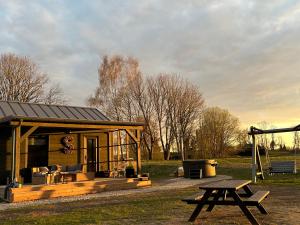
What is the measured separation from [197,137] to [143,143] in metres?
5.80

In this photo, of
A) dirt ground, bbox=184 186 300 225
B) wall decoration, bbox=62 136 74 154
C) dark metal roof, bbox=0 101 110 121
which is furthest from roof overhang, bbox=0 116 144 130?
dirt ground, bbox=184 186 300 225

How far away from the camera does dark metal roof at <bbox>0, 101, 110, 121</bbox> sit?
50.9 feet

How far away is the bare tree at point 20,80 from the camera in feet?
114

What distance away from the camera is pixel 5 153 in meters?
14.6

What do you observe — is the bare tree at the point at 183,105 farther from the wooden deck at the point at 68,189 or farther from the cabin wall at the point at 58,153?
the wooden deck at the point at 68,189

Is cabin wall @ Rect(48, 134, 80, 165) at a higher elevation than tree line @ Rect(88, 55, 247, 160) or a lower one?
lower

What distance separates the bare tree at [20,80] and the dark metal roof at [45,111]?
19.3m

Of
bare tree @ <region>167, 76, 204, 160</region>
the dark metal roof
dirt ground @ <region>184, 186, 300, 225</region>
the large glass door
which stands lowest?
dirt ground @ <region>184, 186, 300, 225</region>

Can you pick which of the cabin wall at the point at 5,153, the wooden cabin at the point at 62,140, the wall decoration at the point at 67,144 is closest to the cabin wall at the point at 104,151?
the wooden cabin at the point at 62,140

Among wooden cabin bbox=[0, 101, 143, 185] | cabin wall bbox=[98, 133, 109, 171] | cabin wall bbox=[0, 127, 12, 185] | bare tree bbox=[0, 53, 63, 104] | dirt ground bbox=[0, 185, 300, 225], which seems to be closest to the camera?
dirt ground bbox=[0, 185, 300, 225]

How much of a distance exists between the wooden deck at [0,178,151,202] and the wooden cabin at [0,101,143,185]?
1087mm

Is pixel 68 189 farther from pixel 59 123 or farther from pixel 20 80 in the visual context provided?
pixel 20 80

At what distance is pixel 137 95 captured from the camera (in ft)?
125

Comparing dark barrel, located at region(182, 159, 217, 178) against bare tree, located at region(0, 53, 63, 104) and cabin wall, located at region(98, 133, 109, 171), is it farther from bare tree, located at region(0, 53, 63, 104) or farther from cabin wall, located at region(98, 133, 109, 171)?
bare tree, located at region(0, 53, 63, 104)
